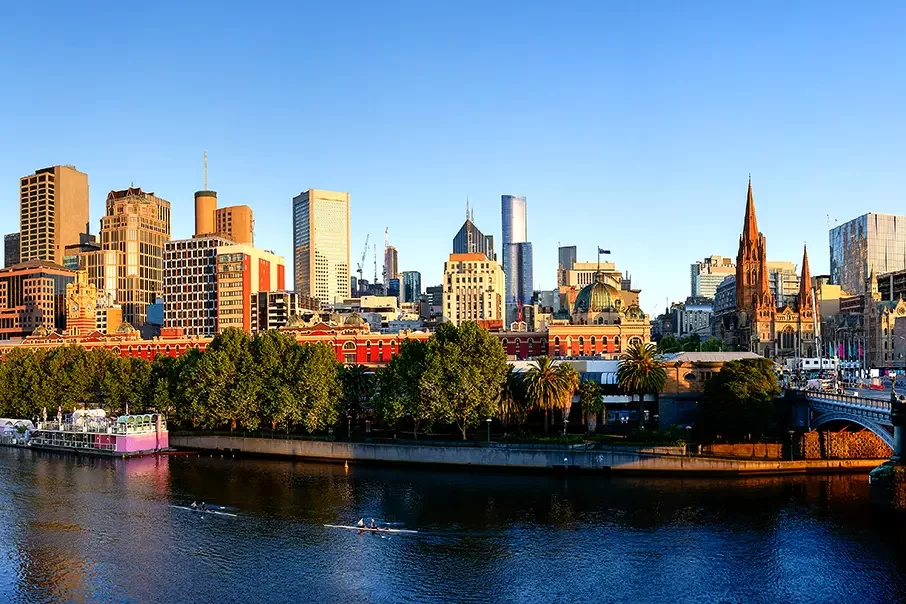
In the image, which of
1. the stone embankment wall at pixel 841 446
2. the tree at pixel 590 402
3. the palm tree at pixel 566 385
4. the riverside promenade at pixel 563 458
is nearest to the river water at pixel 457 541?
the riverside promenade at pixel 563 458

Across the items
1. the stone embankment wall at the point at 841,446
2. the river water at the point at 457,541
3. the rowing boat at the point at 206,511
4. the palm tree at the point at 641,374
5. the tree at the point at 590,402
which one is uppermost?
the palm tree at the point at 641,374

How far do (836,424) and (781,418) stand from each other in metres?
8.67

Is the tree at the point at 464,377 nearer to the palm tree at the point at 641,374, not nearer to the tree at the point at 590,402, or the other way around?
the tree at the point at 590,402

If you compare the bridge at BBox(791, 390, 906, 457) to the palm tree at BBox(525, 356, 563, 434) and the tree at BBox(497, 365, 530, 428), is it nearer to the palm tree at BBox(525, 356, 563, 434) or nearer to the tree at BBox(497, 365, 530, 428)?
the palm tree at BBox(525, 356, 563, 434)

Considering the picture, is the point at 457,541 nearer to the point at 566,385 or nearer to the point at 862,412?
the point at 862,412

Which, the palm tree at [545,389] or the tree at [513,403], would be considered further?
the tree at [513,403]

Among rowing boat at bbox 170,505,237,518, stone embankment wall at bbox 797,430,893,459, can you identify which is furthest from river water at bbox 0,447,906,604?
stone embankment wall at bbox 797,430,893,459

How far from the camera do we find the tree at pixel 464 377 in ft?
396

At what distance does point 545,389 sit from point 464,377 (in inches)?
447

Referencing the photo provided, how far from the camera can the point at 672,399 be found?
128 metres

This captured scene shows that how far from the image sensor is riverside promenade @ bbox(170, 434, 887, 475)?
355ft

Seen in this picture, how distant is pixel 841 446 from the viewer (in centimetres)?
11056

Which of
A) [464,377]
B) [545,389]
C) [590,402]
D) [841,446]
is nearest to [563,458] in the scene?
[545,389]

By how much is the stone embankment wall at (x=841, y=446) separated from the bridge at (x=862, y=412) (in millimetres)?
2065
